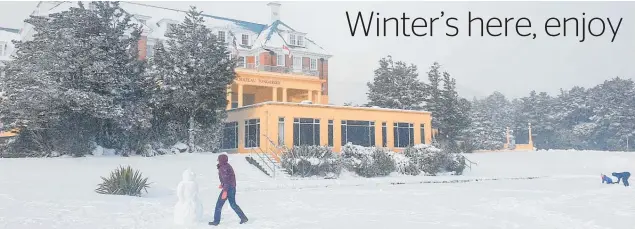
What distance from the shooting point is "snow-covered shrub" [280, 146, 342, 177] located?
23.8 meters

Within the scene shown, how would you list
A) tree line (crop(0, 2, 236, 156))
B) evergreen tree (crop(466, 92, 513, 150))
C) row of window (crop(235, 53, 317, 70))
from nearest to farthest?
tree line (crop(0, 2, 236, 156)), row of window (crop(235, 53, 317, 70)), evergreen tree (crop(466, 92, 513, 150))

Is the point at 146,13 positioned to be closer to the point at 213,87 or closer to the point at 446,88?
the point at 213,87

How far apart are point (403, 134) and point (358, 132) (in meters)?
4.04

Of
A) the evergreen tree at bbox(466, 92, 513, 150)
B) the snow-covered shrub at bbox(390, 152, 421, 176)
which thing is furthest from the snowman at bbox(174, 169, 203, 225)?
the evergreen tree at bbox(466, 92, 513, 150)

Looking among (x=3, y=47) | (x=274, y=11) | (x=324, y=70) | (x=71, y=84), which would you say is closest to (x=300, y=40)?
(x=324, y=70)

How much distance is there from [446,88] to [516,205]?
31.7 m

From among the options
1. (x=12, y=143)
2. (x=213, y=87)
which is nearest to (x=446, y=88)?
(x=213, y=87)

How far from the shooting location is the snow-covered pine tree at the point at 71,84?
21984 mm

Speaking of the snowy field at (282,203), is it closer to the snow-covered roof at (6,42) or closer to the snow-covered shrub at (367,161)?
the snow-covered shrub at (367,161)

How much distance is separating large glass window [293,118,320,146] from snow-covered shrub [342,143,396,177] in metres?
4.21

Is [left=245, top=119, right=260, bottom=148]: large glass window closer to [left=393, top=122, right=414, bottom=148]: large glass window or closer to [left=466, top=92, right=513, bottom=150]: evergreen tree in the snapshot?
[left=393, top=122, right=414, bottom=148]: large glass window

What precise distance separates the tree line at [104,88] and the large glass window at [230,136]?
364 cm

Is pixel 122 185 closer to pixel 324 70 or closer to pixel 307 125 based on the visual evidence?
pixel 307 125

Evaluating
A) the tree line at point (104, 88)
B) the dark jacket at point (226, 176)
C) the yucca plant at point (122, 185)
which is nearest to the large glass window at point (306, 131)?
the tree line at point (104, 88)
